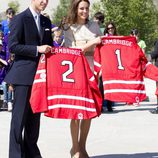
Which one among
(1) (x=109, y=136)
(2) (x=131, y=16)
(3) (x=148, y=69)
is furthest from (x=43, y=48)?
(2) (x=131, y=16)

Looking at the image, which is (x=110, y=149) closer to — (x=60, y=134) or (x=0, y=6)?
(x=60, y=134)

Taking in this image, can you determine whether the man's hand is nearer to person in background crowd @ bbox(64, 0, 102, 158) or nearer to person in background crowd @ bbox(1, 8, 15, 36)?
person in background crowd @ bbox(64, 0, 102, 158)

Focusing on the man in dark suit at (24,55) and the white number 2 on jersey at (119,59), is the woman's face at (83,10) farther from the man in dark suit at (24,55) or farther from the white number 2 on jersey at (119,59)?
the white number 2 on jersey at (119,59)

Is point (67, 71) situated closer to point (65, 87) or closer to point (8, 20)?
point (65, 87)

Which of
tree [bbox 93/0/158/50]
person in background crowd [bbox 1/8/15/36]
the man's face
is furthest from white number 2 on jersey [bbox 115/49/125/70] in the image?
tree [bbox 93/0/158/50]

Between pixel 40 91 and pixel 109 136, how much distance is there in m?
2.89

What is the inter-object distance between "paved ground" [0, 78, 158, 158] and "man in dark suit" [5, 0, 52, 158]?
1.00 meters

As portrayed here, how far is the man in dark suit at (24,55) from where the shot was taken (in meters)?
5.90

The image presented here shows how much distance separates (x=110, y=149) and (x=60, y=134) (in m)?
1.43

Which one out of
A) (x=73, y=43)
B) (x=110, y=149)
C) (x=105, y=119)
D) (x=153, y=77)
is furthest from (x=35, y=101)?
(x=105, y=119)

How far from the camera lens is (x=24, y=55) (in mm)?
5934

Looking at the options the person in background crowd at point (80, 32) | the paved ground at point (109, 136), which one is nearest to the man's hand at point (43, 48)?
the person in background crowd at point (80, 32)

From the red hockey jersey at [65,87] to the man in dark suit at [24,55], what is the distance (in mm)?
123

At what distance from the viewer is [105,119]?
35.2ft
